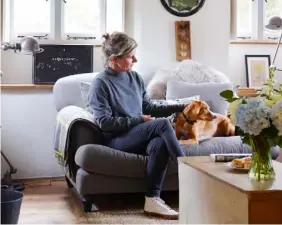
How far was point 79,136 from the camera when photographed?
3078mm

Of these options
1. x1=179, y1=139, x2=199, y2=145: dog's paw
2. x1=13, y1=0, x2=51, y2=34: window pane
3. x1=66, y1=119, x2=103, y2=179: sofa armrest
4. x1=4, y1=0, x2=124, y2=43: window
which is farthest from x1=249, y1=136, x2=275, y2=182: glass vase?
x1=13, y1=0, x2=51, y2=34: window pane

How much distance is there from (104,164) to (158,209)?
42cm

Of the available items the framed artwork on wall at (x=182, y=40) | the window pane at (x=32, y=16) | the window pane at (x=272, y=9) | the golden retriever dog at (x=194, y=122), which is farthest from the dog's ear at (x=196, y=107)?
the window pane at (x=272, y=9)

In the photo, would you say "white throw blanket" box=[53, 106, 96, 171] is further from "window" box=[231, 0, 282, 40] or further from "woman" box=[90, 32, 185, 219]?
"window" box=[231, 0, 282, 40]

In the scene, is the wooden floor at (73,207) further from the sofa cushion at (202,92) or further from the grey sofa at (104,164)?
the sofa cushion at (202,92)

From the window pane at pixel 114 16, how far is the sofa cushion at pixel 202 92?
863mm

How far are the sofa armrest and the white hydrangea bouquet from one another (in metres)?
1.23

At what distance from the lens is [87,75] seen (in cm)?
374

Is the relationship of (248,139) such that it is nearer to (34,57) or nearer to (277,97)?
(277,97)

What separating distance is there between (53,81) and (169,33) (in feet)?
3.43

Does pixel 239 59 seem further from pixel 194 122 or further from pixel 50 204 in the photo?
pixel 50 204

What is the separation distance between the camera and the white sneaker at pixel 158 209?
2928mm

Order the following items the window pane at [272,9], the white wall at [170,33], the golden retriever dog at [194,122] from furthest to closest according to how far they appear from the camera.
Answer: the window pane at [272,9] < the white wall at [170,33] < the golden retriever dog at [194,122]

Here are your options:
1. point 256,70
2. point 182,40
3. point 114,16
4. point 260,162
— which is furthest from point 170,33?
point 260,162
